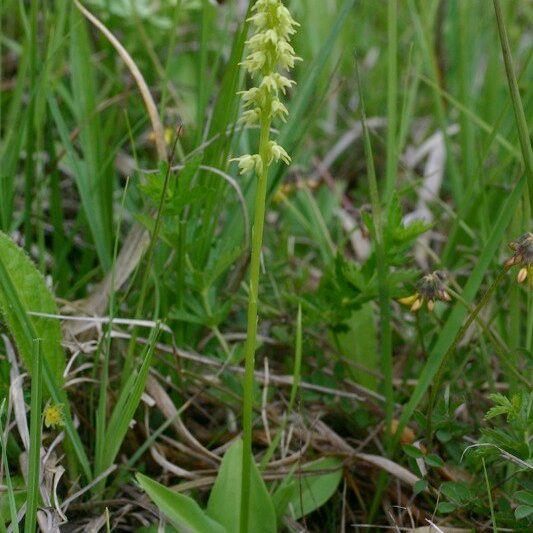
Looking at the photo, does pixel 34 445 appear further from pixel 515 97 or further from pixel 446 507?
pixel 515 97

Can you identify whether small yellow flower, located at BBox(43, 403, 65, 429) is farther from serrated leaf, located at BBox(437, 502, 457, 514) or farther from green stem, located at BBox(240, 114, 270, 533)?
serrated leaf, located at BBox(437, 502, 457, 514)

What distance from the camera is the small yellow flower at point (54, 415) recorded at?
1.52 m

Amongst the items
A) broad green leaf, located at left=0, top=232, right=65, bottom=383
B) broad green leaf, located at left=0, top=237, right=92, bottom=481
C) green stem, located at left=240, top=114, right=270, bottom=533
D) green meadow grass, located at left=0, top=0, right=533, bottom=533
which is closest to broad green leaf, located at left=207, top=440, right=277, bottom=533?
green meadow grass, located at left=0, top=0, right=533, bottom=533

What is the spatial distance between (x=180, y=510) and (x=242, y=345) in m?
0.52

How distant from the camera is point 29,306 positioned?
1627 mm

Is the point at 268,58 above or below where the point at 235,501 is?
above

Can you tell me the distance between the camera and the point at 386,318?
1720mm

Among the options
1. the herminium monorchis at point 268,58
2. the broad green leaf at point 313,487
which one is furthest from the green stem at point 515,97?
the broad green leaf at point 313,487

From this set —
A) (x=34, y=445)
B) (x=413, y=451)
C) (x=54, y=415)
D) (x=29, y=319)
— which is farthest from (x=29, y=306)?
(x=413, y=451)

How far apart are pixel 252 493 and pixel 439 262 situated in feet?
2.50

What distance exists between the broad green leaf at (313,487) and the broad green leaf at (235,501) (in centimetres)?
6

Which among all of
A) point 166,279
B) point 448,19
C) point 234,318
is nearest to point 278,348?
point 234,318

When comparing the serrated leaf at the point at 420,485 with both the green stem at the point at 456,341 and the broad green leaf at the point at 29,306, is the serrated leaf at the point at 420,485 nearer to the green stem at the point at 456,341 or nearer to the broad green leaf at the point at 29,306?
the green stem at the point at 456,341

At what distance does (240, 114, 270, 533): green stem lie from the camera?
4.00 feet
